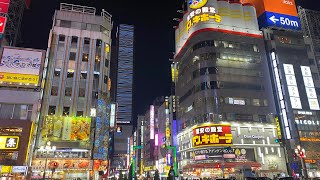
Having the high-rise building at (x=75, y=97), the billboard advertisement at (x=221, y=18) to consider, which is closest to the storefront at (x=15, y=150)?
the high-rise building at (x=75, y=97)

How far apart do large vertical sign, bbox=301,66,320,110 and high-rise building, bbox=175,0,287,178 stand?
6944mm

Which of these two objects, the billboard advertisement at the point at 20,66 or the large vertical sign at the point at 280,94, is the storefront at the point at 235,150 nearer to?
the large vertical sign at the point at 280,94

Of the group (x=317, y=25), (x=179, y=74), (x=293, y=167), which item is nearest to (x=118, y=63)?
(x=179, y=74)

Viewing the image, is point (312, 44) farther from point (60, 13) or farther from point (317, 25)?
point (60, 13)

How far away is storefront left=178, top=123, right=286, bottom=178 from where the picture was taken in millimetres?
44625

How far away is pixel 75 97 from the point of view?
44312 mm

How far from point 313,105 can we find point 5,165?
2068 inches

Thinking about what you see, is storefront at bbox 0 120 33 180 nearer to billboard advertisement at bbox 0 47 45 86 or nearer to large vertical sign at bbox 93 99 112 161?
billboard advertisement at bbox 0 47 45 86

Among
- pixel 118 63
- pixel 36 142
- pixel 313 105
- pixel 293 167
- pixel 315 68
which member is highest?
pixel 118 63

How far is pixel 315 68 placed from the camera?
55.0 meters

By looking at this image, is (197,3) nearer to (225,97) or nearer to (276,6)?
(276,6)

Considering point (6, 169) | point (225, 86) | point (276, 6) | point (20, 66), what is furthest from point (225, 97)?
point (6, 169)

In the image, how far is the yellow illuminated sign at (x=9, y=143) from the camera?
32.9m

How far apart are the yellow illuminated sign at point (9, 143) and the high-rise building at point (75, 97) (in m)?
5.74
